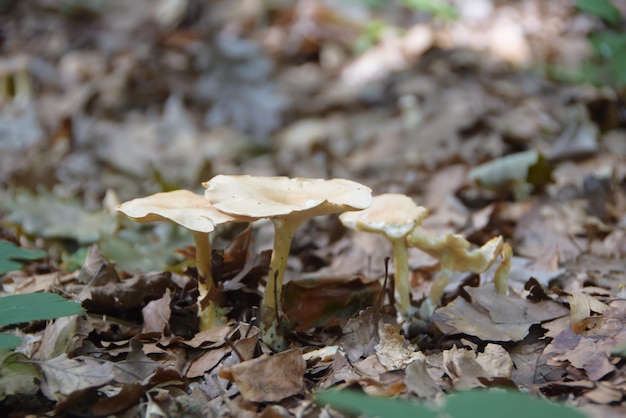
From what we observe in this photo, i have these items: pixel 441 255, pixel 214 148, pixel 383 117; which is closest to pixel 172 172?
pixel 214 148

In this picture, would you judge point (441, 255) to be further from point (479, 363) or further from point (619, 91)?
point (619, 91)

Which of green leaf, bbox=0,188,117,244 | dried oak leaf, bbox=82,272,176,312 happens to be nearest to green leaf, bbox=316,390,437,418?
dried oak leaf, bbox=82,272,176,312

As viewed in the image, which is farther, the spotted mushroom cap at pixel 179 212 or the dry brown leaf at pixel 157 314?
the dry brown leaf at pixel 157 314

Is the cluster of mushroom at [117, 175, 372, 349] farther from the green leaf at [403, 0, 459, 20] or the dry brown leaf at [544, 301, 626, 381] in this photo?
the green leaf at [403, 0, 459, 20]

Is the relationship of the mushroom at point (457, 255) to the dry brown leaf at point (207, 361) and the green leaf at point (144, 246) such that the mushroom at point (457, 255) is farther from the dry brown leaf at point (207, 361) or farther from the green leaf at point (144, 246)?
the green leaf at point (144, 246)

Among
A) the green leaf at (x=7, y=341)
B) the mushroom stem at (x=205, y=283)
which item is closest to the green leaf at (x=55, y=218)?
the mushroom stem at (x=205, y=283)

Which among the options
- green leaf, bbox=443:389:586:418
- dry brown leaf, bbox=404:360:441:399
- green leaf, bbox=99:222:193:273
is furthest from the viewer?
green leaf, bbox=99:222:193:273

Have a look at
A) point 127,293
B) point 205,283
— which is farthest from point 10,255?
point 205,283
